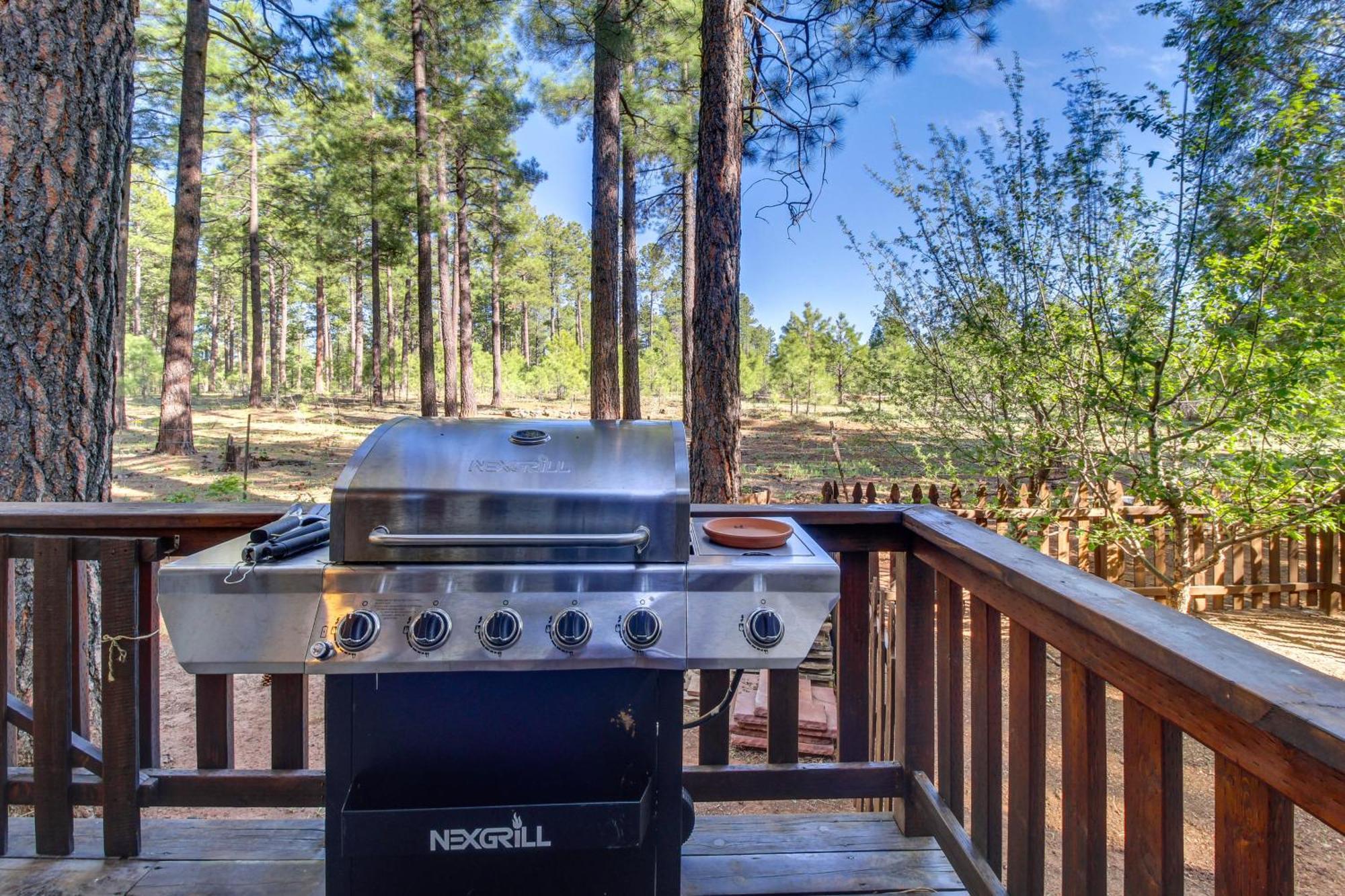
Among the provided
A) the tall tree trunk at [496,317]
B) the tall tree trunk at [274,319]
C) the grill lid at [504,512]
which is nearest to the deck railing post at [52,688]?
the grill lid at [504,512]

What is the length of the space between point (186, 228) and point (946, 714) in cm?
1121

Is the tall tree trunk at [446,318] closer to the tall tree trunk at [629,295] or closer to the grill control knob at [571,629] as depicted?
the tall tree trunk at [629,295]

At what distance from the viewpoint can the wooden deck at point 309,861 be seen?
159cm

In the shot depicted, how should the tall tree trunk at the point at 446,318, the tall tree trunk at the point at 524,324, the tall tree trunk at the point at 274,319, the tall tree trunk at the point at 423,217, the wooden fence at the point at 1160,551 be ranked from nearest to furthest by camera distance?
1. the wooden fence at the point at 1160,551
2. the tall tree trunk at the point at 423,217
3. the tall tree trunk at the point at 446,318
4. the tall tree trunk at the point at 274,319
5. the tall tree trunk at the point at 524,324

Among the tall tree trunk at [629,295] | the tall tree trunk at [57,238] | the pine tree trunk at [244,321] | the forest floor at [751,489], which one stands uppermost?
the pine tree trunk at [244,321]

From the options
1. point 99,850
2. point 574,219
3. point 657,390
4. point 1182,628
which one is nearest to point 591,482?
point 1182,628

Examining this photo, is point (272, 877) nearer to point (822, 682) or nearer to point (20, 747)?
point (20, 747)

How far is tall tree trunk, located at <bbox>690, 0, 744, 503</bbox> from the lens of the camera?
182 inches

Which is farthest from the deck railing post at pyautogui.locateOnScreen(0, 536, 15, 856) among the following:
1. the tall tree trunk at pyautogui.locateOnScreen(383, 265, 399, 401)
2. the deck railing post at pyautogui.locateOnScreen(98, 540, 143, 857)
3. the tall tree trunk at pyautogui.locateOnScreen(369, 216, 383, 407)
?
the tall tree trunk at pyautogui.locateOnScreen(383, 265, 399, 401)

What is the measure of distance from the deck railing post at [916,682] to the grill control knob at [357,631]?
133cm

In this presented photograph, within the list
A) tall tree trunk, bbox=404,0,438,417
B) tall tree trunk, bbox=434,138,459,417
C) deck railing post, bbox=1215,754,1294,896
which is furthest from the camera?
tall tree trunk, bbox=434,138,459,417

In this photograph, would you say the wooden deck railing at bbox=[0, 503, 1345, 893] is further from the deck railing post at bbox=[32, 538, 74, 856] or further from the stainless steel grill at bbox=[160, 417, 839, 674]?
the stainless steel grill at bbox=[160, 417, 839, 674]

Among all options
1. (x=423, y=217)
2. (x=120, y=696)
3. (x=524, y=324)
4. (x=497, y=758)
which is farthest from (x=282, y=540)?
(x=524, y=324)

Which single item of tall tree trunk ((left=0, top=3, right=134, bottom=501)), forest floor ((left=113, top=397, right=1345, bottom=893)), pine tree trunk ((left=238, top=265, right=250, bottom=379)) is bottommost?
forest floor ((left=113, top=397, right=1345, bottom=893))
